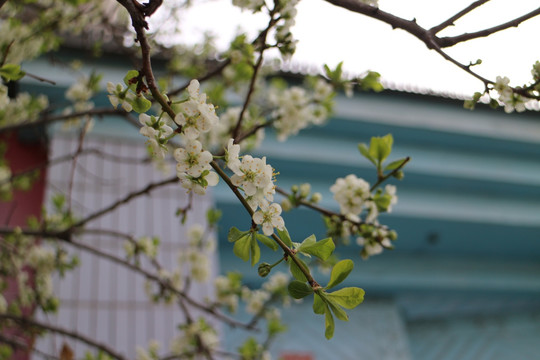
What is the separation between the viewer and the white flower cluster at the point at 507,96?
99 centimetres

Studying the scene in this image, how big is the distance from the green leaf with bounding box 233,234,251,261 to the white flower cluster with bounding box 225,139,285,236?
61 millimetres

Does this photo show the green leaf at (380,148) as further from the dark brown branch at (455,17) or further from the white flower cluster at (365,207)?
the dark brown branch at (455,17)

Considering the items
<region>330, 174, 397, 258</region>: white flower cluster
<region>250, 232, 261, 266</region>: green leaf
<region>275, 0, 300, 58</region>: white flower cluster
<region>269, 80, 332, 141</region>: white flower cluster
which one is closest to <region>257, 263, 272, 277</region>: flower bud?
<region>250, 232, 261, 266</region>: green leaf

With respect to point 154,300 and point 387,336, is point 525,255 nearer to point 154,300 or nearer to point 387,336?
point 387,336

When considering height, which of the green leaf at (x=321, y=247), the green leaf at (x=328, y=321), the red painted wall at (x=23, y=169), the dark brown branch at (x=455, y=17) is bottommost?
the green leaf at (x=328, y=321)

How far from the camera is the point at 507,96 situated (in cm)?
99

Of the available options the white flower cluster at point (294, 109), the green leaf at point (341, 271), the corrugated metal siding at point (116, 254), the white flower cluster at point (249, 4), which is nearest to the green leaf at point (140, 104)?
the green leaf at point (341, 271)

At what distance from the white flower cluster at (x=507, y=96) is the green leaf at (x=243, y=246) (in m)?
0.56

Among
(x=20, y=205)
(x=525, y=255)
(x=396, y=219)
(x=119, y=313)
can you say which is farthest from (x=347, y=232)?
(x=525, y=255)

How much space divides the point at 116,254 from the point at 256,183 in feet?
8.00

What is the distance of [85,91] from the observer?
192 cm

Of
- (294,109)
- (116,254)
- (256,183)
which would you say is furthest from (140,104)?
(116,254)

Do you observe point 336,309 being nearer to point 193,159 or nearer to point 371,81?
point 193,159

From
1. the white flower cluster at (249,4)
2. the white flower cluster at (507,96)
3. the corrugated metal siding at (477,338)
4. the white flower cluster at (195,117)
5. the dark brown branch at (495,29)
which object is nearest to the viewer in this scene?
the white flower cluster at (195,117)
